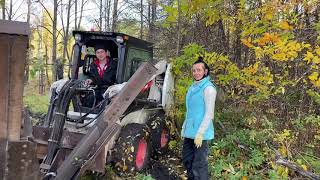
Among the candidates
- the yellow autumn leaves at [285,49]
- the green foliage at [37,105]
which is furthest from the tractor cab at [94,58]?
the green foliage at [37,105]

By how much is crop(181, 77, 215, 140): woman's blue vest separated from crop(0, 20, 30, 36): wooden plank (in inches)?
111

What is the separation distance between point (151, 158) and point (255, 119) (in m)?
2.06

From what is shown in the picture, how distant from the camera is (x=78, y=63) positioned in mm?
6984

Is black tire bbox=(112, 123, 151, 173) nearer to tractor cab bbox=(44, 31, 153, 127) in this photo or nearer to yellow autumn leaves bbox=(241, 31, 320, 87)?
tractor cab bbox=(44, 31, 153, 127)

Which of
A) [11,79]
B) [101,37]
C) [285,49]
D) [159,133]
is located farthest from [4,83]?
[159,133]

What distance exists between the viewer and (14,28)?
267cm

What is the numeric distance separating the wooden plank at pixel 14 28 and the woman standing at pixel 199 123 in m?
2.80

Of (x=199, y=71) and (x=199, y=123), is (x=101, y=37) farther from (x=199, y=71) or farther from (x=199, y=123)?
(x=199, y=123)

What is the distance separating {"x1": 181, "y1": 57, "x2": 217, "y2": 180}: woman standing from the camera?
491cm

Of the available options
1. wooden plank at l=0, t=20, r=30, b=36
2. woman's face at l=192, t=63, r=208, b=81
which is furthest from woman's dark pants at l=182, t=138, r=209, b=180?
wooden plank at l=0, t=20, r=30, b=36

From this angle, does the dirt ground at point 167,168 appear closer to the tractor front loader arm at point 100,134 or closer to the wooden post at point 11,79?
the tractor front loader arm at point 100,134

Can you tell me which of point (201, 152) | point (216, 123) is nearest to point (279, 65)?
point (216, 123)

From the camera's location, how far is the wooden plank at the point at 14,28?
2635mm

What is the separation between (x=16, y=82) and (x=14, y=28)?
15.3 inches
